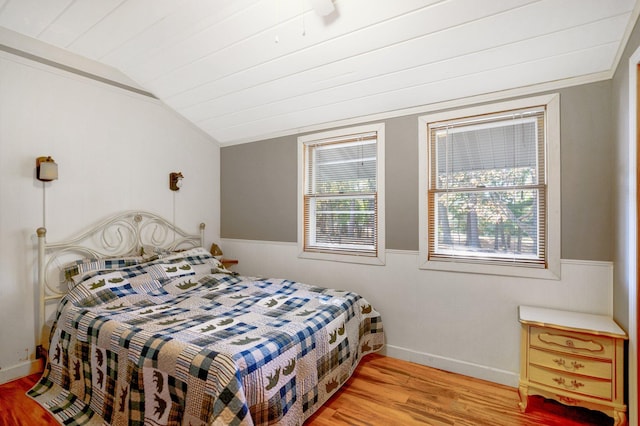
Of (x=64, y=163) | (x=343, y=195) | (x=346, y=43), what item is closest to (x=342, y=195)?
(x=343, y=195)

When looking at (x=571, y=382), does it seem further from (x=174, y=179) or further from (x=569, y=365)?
(x=174, y=179)

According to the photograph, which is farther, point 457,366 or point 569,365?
point 457,366

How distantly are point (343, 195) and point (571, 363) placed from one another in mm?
2153

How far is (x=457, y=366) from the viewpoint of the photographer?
2525mm

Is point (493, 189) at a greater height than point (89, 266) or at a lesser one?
greater

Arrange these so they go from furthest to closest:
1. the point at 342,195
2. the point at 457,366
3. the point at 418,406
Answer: the point at 342,195
the point at 457,366
the point at 418,406

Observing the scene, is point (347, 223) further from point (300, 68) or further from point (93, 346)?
point (93, 346)

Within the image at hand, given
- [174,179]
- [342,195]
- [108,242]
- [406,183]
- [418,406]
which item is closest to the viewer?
[418,406]

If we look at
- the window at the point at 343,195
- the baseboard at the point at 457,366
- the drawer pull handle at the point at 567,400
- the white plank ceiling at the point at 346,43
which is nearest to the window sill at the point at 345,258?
the window at the point at 343,195

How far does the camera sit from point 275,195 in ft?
11.8

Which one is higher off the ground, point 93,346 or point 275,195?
point 275,195

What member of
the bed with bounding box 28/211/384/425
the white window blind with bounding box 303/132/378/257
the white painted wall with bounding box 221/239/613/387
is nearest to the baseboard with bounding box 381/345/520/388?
the white painted wall with bounding box 221/239/613/387

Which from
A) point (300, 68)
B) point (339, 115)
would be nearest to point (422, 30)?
point (300, 68)

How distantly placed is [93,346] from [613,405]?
10.3 ft
